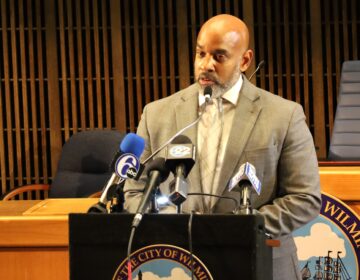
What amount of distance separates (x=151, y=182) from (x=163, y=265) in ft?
0.82

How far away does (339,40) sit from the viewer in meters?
6.61

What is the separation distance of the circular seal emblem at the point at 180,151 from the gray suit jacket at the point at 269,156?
1.73ft

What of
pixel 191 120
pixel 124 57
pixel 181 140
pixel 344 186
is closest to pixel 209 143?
pixel 191 120

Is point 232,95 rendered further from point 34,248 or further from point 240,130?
point 34,248

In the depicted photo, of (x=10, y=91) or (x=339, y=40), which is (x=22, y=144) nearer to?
(x=10, y=91)

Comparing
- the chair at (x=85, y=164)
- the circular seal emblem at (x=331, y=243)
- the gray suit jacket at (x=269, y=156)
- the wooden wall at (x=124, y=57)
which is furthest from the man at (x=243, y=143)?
the wooden wall at (x=124, y=57)

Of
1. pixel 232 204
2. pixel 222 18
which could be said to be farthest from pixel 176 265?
pixel 222 18

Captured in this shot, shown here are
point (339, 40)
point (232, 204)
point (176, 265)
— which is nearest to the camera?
point (176, 265)

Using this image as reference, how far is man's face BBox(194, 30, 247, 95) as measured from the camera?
251 cm

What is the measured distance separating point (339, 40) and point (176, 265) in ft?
16.3

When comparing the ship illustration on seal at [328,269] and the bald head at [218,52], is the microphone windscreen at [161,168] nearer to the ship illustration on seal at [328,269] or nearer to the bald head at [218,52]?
the bald head at [218,52]

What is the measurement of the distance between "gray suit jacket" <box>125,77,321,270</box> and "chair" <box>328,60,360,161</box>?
2.68 meters

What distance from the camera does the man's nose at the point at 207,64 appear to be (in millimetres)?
2498

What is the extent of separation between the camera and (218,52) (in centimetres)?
253
